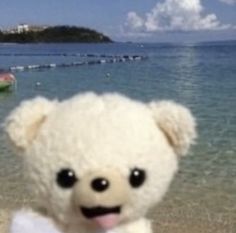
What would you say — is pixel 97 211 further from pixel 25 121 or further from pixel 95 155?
pixel 25 121

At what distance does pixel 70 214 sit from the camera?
89.4 inches

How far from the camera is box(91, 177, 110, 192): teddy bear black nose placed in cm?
211

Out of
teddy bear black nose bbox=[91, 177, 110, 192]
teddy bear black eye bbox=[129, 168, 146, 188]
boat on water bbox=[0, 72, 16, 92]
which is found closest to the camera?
teddy bear black nose bbox=[91, 177, 110, 192]

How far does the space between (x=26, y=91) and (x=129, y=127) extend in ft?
94.8

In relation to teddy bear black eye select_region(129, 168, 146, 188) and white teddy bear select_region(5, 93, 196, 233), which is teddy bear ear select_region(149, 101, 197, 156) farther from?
teddy bear black eye select_region(129, 168, 146, 188)

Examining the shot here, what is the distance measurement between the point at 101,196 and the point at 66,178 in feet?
0.53

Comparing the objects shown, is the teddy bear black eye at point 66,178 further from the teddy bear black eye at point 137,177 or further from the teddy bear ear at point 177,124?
the teddy bear ear at point 177,124

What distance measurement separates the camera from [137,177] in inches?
89.0

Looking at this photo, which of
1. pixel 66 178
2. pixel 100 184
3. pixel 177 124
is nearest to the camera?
pixel 100 184

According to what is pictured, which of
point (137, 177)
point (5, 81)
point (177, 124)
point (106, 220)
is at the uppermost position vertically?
point (177, 124)

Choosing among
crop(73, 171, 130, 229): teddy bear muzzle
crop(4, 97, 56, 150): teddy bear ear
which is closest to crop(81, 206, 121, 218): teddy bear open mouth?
crop(73, 171, 130, 229): teddy bear muzzle

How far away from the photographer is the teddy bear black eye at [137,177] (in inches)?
88.3

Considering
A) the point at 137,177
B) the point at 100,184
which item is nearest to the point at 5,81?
the point at 137,177

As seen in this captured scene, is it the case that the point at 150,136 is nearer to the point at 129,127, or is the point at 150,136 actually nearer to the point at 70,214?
the point at 129,127
